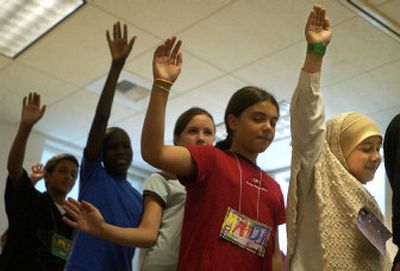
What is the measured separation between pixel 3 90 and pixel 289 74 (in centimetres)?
237

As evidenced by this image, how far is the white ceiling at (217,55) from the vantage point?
3.03 meters

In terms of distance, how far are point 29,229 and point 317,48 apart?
4.78ft

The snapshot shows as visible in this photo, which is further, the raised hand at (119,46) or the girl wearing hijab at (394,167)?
the raised hand at (119,46)

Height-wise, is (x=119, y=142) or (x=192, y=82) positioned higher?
(x=192, y=82)

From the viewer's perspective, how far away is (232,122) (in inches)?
62.4

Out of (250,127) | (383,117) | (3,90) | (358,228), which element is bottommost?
(358,228)

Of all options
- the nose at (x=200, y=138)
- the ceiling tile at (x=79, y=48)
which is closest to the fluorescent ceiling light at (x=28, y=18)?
the ceiling tile at (x=79, y=48)

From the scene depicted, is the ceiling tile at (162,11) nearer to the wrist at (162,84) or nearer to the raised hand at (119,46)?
the raised hand at (119,46)

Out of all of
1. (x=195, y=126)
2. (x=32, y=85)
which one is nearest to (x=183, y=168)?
(x=195, y=126)

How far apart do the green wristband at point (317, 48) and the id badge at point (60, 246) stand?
1.38 meters

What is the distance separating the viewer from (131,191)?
1963 millimetres

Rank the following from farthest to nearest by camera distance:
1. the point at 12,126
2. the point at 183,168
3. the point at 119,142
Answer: the point at 12,126 → the point at 119,142 → the point at 183,168

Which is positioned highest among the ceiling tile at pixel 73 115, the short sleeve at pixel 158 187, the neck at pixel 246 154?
the ceiling tile at pixel 73 115

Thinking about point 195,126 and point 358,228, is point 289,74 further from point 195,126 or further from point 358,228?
point 358,228
